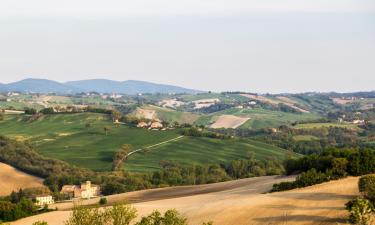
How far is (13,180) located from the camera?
148 metres

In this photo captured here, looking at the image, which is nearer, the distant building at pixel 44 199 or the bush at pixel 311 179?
the bush at pixel 311 179

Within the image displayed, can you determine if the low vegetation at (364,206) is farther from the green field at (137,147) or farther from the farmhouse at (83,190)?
the green field at (137,147)

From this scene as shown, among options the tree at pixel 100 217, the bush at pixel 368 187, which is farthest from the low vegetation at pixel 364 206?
the tree at pixel 100 217

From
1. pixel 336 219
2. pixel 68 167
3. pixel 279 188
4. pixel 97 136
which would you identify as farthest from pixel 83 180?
pixel 336 219

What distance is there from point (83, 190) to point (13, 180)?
2429 centimetres

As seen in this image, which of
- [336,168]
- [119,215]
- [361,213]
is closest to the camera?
[361,213]

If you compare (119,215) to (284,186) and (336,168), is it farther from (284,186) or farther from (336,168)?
(336,168)

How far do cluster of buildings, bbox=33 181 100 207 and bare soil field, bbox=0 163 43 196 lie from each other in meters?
9.72

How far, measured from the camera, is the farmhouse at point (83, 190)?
130062mm

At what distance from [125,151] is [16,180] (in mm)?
29311

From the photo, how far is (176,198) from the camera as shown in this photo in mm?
103812

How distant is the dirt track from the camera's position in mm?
71731

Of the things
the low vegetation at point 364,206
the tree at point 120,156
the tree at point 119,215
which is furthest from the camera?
the tree at point 120,156

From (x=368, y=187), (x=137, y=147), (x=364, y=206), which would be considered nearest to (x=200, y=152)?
(x=137, y=147)
